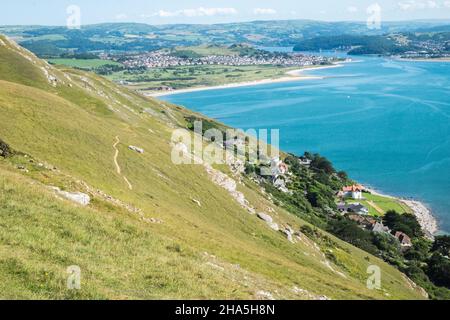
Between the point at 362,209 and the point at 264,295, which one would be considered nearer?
the point at 264,295

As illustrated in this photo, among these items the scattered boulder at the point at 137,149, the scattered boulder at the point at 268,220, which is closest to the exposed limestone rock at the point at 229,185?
the scattered boulder at the point at 268,220

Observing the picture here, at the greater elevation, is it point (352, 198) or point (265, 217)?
point (265, 217)

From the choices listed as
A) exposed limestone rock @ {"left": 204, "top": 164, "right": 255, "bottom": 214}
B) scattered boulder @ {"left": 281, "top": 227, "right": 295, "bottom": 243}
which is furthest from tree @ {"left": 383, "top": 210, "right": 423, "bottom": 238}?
Answer: exposed limestone rock @ {"left": 204, "top": 164, "right": 255, "bottom": 214}

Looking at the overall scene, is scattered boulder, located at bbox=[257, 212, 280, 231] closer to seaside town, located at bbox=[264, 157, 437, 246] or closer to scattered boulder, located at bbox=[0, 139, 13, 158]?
scattered boulder, located at bbox=[0, 139, 13, 158]

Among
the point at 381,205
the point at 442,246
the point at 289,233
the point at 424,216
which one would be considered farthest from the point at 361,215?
the point at 289,233

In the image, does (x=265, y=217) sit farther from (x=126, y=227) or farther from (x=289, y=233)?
(x=126, y=227)
